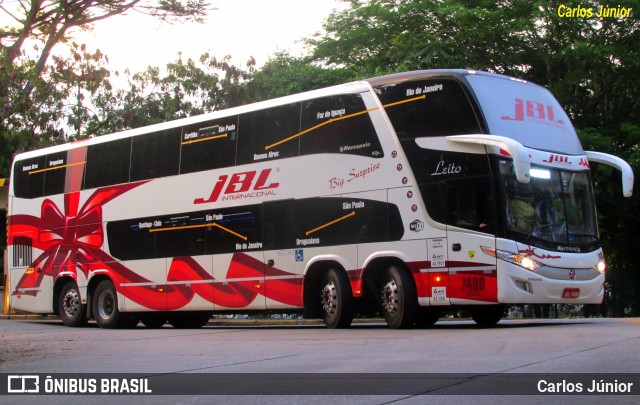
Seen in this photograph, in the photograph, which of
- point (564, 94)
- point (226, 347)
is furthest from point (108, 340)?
point (564, 94)

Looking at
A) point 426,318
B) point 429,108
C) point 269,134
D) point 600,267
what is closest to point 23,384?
point 429,108

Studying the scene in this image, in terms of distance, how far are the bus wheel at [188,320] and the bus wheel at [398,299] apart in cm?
663

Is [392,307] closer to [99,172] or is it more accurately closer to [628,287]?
[99,172]

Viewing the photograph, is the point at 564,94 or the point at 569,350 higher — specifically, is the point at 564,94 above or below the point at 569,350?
above

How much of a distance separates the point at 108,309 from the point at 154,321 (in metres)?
1.28

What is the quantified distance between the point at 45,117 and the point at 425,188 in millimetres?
21772

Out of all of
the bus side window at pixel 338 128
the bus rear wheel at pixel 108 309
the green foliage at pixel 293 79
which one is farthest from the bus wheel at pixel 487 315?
the green foliage at pixel 293 79

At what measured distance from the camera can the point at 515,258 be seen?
48.1 ft

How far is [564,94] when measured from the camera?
27.8 m

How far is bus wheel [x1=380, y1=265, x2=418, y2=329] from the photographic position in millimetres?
15625

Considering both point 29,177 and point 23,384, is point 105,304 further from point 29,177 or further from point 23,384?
point 23,384

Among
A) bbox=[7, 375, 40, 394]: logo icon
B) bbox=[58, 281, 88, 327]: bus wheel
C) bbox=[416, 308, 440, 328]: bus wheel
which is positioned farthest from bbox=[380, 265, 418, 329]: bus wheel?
bbox=[58, 281, 88, 327]: bus wheel

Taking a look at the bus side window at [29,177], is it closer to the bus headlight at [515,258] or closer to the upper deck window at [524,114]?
the upper deck window at [524,114]

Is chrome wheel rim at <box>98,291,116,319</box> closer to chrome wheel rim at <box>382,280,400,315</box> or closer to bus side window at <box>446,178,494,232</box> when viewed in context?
chrome wheel rim at <box>382,280,400,315</box>
